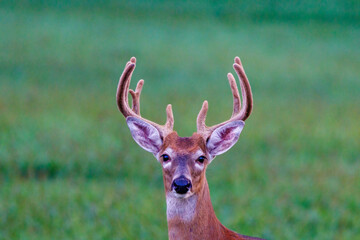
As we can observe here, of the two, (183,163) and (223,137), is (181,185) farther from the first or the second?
(223,137)

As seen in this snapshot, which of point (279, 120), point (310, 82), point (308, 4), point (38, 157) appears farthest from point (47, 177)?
point (308, 4)

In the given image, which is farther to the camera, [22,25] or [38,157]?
[22,25]

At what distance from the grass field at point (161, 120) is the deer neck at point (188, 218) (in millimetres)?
2851

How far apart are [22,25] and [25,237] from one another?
63.0 ft

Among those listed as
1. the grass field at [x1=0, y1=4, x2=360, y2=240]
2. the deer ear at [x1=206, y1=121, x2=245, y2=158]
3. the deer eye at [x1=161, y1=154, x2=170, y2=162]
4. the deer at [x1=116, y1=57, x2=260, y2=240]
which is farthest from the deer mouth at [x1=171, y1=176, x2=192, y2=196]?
the grass field at [x1=0, y1=4, x2=360, y2=240]

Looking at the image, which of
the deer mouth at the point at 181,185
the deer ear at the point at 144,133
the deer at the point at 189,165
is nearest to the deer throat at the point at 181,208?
the deer at the point at 189,165

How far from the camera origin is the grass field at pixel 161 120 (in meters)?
8.72

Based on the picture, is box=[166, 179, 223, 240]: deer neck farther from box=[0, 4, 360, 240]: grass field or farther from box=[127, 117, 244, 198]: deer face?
box=[0, 4, 360, 240]: grass field

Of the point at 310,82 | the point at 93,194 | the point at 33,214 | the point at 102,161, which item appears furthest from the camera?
the point at 310,82

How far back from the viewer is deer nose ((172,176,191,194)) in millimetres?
4914

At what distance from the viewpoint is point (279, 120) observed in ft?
48.0

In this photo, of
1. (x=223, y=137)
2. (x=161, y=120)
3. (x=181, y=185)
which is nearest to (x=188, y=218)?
(x=181, y=185)

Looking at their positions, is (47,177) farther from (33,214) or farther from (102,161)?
(33,214)

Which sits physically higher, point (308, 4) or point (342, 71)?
point (308, 4)
